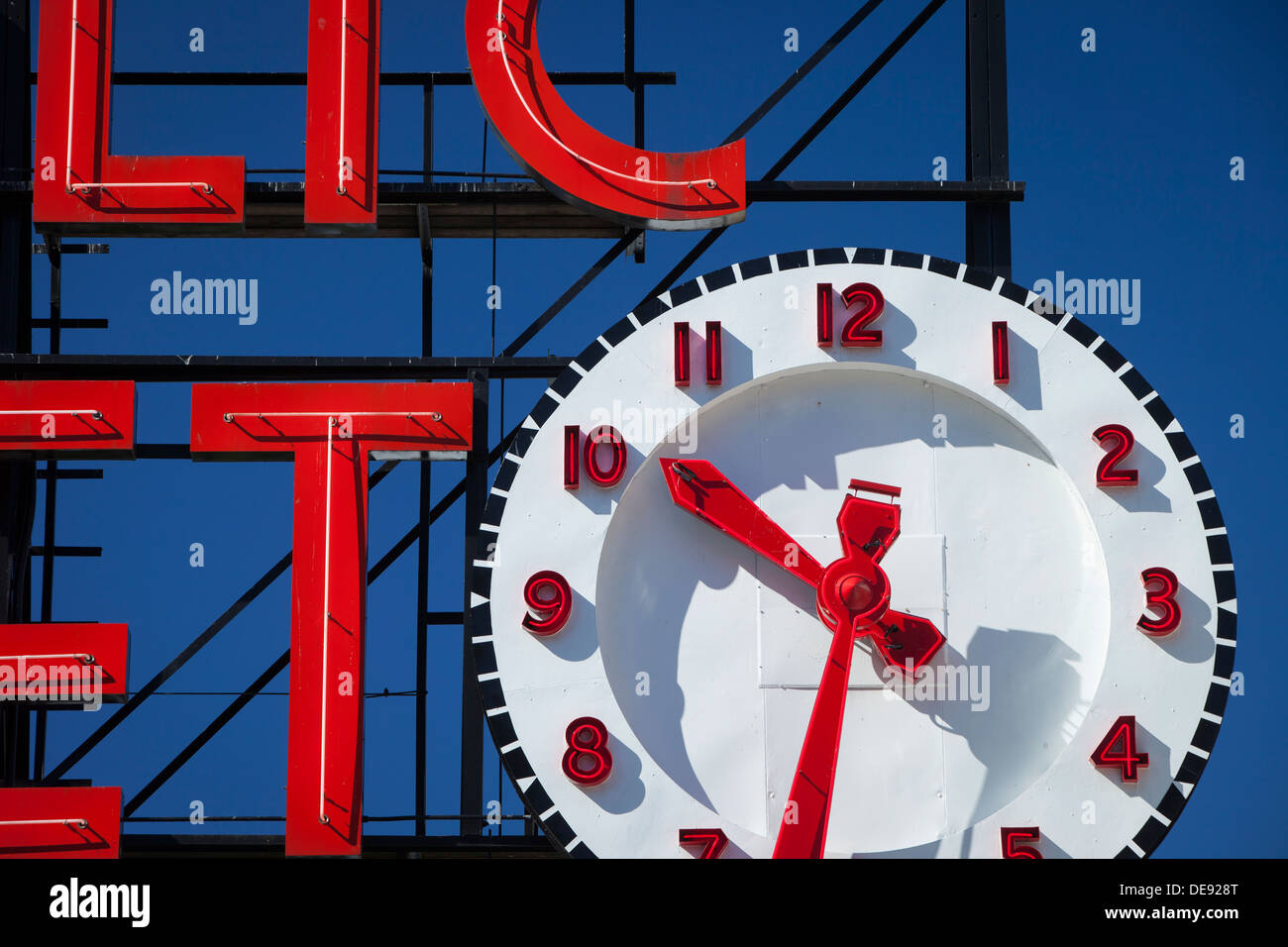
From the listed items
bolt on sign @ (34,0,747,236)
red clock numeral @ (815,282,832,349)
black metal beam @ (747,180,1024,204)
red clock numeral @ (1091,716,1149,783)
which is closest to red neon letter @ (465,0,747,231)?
bolt on sign @ (34,0,747,236)

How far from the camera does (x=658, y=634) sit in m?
12.6

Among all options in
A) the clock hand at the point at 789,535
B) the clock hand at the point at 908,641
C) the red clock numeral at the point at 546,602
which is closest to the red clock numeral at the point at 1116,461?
the clock hand at the point at 789,535

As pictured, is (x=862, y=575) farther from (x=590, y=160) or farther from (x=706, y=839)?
(x=590, y=160)

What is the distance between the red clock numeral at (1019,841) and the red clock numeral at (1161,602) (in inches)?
57.5

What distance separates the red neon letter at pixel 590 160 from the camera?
1334cm

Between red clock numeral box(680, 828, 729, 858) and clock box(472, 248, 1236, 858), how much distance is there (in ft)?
0.11

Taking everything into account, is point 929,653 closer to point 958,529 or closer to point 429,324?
point 958,529

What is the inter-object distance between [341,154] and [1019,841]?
21.3ft

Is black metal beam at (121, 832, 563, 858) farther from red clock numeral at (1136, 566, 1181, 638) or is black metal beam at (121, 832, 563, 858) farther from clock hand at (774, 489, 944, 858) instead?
red clock numeral at (1136, 566, 1181, 638)

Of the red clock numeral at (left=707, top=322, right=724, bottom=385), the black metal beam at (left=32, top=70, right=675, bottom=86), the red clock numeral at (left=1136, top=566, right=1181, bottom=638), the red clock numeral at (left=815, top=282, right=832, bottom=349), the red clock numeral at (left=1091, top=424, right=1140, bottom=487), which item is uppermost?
the black metal beam at (left=32, top=70, right=675, bottom=86)

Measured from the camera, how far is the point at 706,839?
1185cm

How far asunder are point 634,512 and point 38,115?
5.12m

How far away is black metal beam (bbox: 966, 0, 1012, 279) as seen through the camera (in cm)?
1356

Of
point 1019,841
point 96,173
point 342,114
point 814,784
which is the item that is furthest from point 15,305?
point 1019,841
